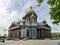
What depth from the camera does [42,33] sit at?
96688 mm

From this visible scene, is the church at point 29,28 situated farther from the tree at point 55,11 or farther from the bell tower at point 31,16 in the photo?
the tree at point 55,11

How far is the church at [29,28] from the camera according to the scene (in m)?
91.9

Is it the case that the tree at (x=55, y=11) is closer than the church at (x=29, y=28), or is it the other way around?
the tree at (x=55, y=11)

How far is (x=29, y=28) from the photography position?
9325 cm

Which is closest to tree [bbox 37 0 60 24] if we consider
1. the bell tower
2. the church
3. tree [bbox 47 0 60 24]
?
tree [bbox 47 0 60 24]

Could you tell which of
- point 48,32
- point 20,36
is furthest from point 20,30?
point 48,32

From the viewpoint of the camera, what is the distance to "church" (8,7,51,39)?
301 ft

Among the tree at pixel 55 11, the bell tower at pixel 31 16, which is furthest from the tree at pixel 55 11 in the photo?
the bell tower at pixel 31 16

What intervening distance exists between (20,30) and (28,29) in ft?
13.9

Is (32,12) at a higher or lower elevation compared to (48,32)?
higher

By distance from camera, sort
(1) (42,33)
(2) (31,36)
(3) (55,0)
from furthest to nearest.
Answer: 1. (1) (42,33)
2. (2) (31,36)
3. (3) (55,0)

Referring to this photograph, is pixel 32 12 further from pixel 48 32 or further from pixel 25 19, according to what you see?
pixel 48 32

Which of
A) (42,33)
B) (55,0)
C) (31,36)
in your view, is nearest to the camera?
(55,0)

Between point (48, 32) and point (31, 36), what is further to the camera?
point (48, 32)
